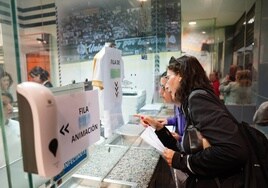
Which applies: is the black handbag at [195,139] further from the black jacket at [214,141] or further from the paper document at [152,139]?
the paper document at [152,139]

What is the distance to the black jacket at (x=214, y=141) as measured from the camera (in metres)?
0.80

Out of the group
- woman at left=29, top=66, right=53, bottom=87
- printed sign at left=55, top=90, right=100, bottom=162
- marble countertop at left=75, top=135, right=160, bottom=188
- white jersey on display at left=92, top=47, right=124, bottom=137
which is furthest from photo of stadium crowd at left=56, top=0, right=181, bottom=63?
printed sign at left=55, top=90, right=100, bottom=162

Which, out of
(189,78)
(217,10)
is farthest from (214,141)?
(217,10)

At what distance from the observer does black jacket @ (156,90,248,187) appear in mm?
803

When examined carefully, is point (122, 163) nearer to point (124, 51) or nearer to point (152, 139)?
point (152, 139)

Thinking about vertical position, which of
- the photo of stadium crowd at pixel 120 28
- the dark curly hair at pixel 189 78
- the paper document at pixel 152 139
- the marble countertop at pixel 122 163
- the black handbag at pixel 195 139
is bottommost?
the marble countertop at pixel 122 163

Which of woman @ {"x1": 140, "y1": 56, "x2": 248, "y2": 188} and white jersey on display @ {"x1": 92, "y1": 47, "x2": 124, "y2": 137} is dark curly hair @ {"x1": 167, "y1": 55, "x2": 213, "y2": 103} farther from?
white jersey on display @ {"x1": 92, "y1": 47, "x2": 124, "y2": 137}

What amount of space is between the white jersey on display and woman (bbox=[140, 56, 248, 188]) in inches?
25.8

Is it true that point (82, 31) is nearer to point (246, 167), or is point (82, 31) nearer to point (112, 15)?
point (112, 15)

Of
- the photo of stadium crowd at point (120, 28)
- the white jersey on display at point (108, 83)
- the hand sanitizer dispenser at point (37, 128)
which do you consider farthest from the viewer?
the photo of stadium crowd at point (120, 28)

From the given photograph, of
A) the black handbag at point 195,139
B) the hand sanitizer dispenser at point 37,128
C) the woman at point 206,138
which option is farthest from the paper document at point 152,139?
the hand sanitizer dispenser at point 37,128

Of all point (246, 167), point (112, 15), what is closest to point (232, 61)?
point (112, 15)

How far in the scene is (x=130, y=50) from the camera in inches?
117

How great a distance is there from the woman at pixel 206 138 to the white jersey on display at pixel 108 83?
0.66 meters
